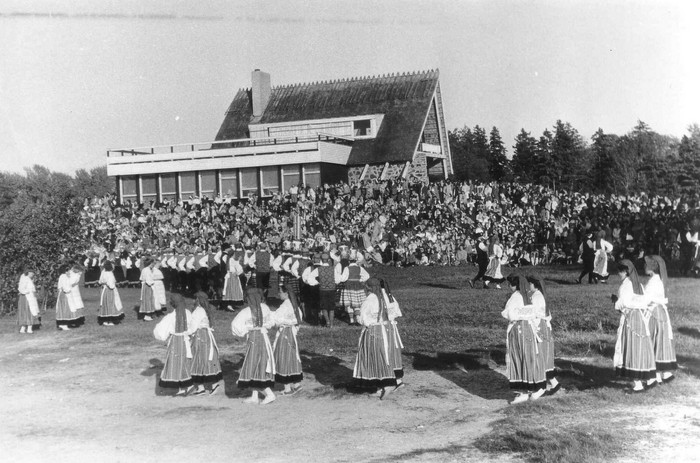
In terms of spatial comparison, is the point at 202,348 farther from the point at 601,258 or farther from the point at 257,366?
the point at 601,258

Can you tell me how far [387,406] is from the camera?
11.5m

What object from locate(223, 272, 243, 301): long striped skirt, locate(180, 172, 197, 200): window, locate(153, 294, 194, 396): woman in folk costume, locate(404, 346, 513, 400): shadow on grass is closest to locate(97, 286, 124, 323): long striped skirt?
locate(223, 272, 243, 301): long striped skirt

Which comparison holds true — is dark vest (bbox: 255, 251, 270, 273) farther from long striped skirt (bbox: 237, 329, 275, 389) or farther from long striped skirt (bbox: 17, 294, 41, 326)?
long striped skirt (bbox: 237, 329, 275, 389)

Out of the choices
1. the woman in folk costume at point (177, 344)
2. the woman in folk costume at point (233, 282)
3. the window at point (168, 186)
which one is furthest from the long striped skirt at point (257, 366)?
the window at point (168, 186)

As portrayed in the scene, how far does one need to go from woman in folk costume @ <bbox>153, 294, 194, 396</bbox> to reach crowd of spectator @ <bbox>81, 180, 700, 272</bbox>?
10.7 meters

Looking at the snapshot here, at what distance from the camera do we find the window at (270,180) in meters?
38.0

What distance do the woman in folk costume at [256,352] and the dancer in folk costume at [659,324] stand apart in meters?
5.84

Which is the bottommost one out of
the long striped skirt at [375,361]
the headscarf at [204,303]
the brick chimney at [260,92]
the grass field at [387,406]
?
the grass field at [387,406]

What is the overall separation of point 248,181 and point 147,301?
1774 cm

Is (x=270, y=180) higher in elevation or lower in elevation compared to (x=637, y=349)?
higher

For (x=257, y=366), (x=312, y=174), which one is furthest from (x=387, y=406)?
(x=312, y=174)

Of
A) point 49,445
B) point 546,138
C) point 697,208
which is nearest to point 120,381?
point 49,445

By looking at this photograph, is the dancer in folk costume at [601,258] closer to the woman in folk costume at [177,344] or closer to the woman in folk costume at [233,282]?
the woman in folk costume at [233,282]

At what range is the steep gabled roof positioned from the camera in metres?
39.4
